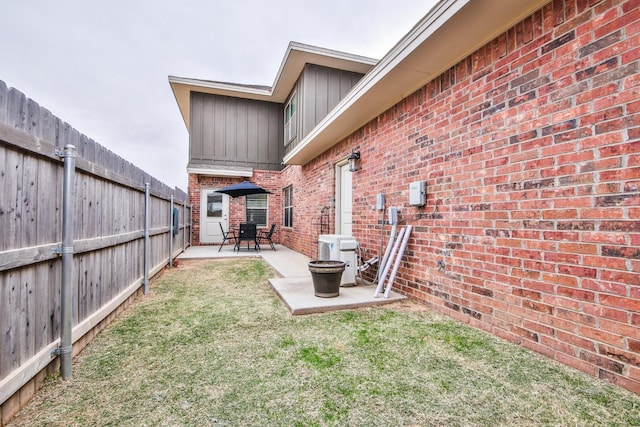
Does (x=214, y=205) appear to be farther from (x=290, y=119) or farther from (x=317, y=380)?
(x=317, y=380)

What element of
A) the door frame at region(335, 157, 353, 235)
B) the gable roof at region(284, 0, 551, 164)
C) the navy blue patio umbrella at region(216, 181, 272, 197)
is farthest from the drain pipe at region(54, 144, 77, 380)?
the navy blue patio umbrella at region(216, 181, 272, 197)

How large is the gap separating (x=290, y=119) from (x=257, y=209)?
3.44 meters

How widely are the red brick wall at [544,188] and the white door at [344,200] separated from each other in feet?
7.41

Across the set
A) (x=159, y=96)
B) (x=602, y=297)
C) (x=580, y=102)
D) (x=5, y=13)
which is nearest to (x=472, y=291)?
(x=602, y=297)

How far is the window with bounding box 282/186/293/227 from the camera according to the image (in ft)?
31.9

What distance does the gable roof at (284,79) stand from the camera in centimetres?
770

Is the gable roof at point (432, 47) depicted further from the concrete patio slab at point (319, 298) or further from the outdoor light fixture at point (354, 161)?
the concrete patio slab at point (319, 298)

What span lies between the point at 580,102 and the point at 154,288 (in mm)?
5068

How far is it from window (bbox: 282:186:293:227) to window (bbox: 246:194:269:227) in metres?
0.81

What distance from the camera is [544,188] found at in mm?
2127

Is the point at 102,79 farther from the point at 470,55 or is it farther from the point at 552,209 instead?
the point at 552,209

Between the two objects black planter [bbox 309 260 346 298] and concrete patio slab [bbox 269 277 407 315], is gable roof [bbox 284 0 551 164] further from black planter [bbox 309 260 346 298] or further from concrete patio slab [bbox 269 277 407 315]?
concrete patio slab [bbox 269 277 407 315]

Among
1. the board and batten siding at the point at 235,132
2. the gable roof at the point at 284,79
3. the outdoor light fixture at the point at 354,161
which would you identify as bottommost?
the outdoor light fixture at the point at 354,161

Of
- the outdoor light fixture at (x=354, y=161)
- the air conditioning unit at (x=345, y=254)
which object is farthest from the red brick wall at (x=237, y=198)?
the air conditioning unit at (x=345, y=254)
